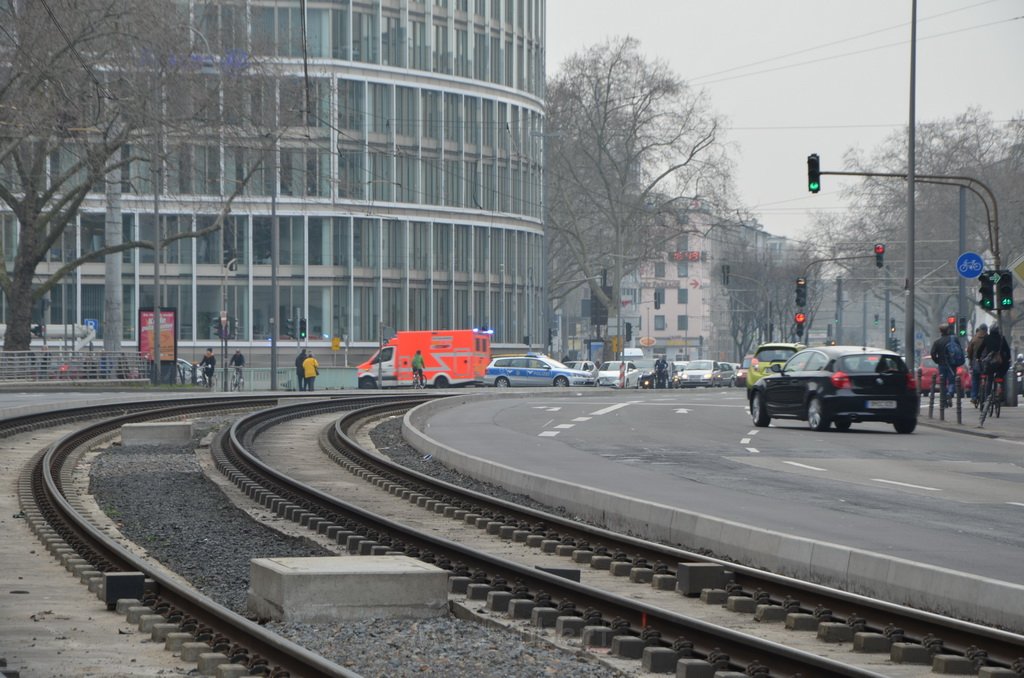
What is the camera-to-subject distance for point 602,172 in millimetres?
96688

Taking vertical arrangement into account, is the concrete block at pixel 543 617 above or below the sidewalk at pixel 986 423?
above

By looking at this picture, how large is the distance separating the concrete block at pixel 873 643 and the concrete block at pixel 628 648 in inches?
42.6

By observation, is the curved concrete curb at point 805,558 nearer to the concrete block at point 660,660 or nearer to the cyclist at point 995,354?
the concrete block at point 660,660

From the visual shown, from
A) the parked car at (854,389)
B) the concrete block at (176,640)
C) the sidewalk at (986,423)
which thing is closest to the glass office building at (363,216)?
the sidewalk at (986,423)

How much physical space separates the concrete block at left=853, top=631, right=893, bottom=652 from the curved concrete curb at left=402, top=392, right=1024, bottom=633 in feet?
3.96

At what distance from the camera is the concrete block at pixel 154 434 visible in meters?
26.8

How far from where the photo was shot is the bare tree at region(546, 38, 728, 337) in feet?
309

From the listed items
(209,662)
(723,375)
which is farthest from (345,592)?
(723,375)

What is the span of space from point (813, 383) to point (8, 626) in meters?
21.9

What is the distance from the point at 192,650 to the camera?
25.4 ft

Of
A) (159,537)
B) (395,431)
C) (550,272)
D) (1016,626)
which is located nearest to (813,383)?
(395,431)

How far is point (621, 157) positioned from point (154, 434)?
7507cm

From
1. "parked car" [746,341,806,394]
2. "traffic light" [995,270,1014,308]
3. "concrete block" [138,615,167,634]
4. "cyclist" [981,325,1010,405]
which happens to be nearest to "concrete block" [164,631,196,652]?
"concrete block" [138,615,167,634]

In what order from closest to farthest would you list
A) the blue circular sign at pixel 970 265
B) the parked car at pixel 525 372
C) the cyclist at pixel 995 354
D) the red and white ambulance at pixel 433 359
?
the cyclist at pixel 995 354 → the blue circular sign at pixel 970 265 → the red and white ambulance at pixel 433 359 → the parked car at pixel 525 372
